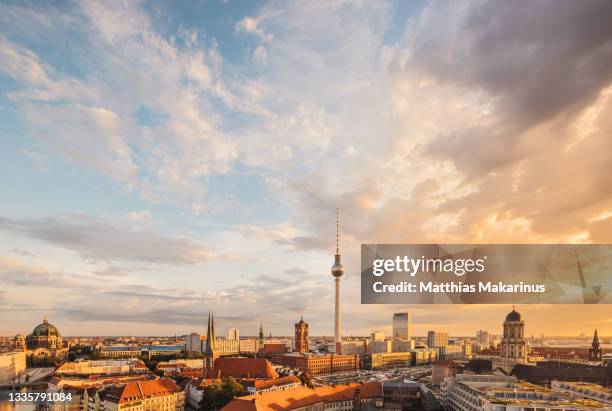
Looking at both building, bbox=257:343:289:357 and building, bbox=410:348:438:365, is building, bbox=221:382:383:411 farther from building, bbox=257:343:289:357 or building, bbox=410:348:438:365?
building, bbox=410:348:438:365

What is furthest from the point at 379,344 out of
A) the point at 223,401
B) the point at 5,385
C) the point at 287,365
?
the point at 223,401

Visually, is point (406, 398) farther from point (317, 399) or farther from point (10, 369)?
point (10, 369)

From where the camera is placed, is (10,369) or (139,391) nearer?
(139,391)

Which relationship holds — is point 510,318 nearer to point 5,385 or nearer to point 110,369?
point 110,369

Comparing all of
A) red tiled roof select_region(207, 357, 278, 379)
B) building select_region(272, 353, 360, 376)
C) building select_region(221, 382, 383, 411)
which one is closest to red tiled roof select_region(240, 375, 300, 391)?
red tiled roof select_region(207, 357, 278, 379)

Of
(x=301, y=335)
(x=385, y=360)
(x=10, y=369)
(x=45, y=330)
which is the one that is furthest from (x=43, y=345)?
(x=385, y=360)
